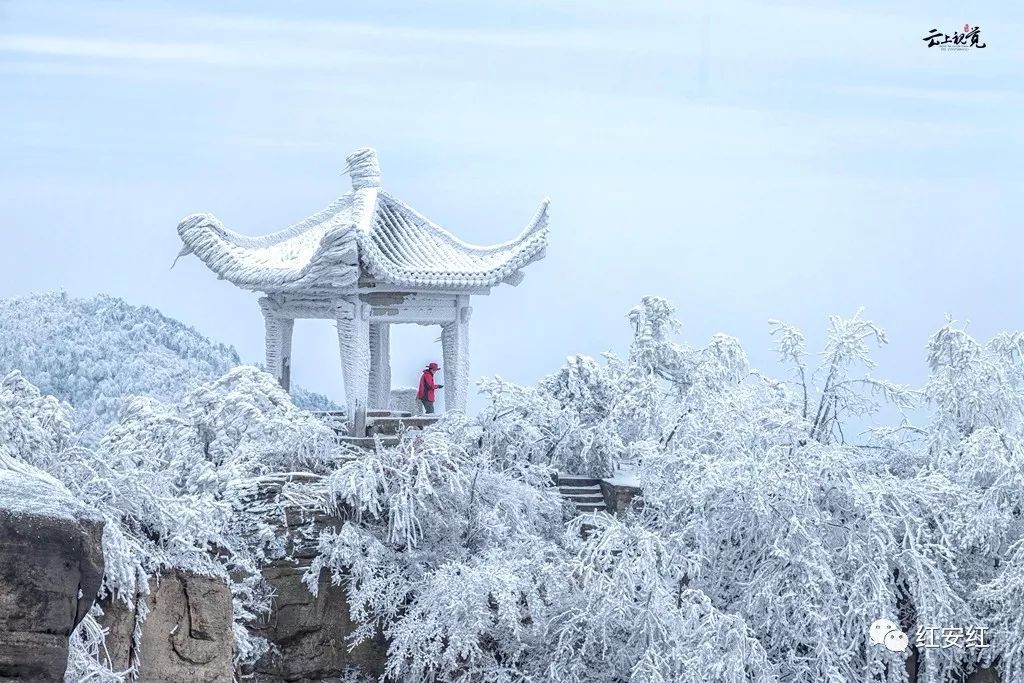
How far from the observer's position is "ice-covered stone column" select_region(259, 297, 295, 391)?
17828 mm

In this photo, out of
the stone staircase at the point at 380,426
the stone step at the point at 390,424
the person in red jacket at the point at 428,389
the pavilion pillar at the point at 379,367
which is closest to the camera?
the stone staircase at the point at 380,426

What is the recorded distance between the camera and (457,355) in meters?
18.0

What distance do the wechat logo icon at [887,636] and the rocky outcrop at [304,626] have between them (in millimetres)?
4806

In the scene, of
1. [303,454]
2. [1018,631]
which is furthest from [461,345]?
[1018,631]

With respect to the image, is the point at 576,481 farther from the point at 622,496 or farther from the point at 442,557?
the point at 442,557

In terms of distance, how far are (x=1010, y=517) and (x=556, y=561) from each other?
469cm

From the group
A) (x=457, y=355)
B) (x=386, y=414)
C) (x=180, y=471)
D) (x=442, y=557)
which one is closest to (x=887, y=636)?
(x=442, y=557)

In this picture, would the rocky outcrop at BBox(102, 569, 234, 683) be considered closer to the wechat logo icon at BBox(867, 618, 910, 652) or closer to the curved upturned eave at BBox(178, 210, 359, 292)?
the curved upturned eave at BBox(178, 210, 359, 292)

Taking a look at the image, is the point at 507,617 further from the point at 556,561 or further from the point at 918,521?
the point at 918,521

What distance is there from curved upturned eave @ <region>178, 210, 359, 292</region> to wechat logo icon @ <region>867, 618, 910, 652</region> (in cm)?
691

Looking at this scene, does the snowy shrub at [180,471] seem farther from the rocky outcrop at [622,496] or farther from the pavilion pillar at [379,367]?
the rocky outcrop at [622,496]

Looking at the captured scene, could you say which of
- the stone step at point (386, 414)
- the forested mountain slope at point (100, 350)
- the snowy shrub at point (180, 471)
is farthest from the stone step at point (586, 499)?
the forested mountain slope at point (100, 350)

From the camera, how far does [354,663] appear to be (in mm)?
14445

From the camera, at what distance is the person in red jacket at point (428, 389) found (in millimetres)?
18828
